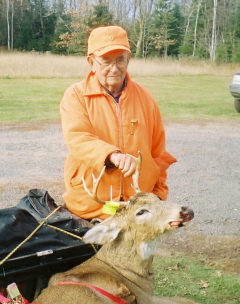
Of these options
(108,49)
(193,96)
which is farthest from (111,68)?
(193,96)

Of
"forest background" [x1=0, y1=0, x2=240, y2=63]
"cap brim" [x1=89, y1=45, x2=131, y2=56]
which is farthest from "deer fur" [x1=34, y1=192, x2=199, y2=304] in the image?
"forest background" [x1=0, y1=0, x2=240, y2=63]

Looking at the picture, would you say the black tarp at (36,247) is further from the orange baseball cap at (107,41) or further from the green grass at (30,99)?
the green grass at (30,99)

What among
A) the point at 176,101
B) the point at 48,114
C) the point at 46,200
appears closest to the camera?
the point at 46,200

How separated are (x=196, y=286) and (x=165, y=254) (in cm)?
72

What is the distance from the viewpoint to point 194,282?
5.13 meters

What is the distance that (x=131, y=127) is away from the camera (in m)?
3.74

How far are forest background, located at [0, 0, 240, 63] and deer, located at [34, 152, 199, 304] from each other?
40011mm

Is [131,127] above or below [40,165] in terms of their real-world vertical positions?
above

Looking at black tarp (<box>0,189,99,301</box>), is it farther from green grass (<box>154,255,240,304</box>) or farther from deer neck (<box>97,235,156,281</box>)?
green grass (<box>154,255,240,304</box>)

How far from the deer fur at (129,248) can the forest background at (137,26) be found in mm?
40008

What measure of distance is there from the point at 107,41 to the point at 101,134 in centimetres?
67

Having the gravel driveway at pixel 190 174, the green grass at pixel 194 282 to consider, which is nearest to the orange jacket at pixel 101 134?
the green grass at pixel 194 282

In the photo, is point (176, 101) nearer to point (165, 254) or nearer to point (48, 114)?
point (48, 114)

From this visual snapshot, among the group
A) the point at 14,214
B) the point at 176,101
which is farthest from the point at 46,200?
the point at 176,101
